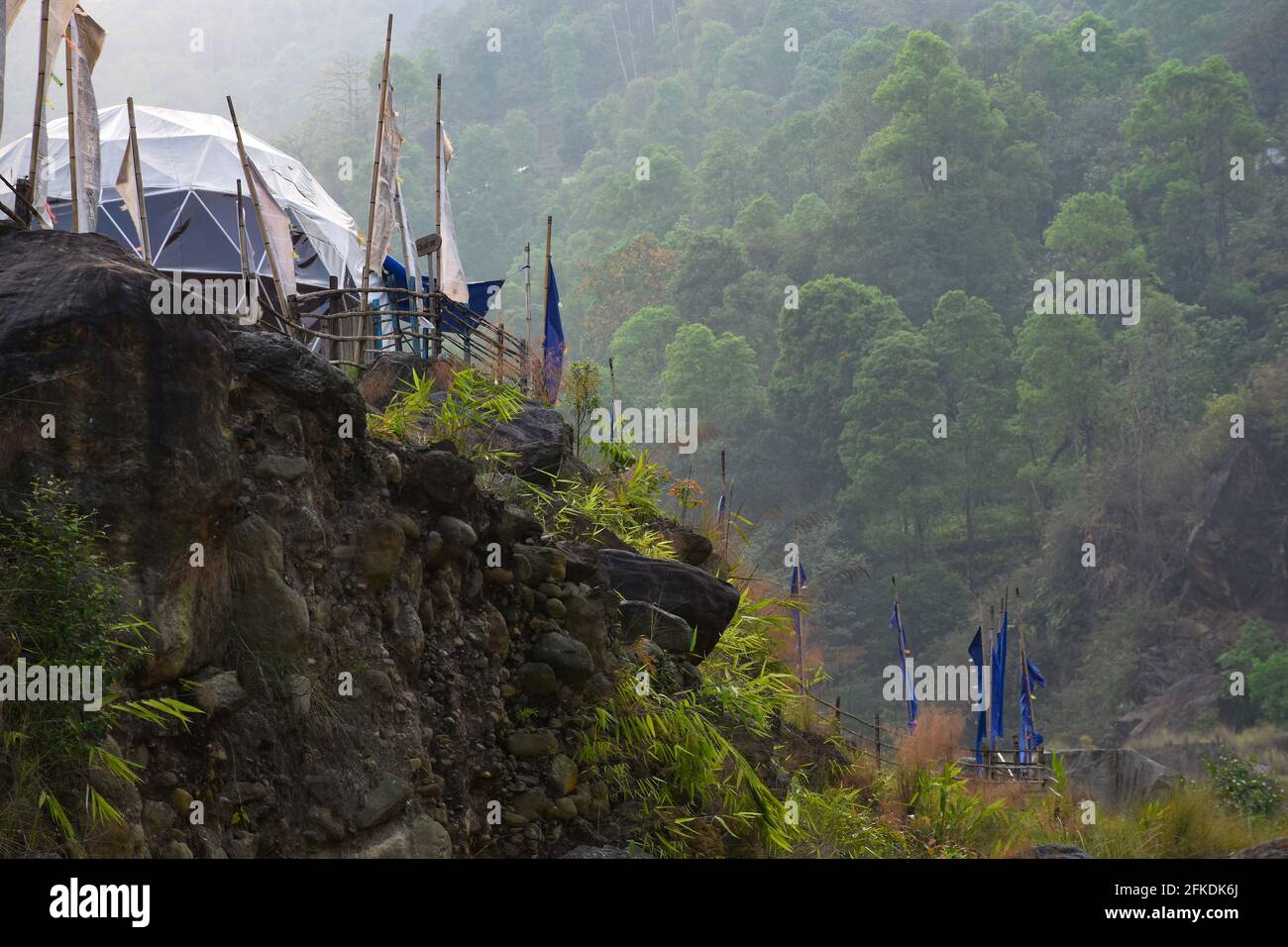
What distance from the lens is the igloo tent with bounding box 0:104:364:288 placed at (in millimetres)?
17547

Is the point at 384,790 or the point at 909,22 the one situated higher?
the point at 909,22

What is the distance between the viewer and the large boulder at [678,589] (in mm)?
9141

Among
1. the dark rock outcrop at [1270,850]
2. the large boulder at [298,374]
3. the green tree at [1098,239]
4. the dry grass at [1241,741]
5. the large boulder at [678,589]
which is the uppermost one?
the green tree at [1098,239]

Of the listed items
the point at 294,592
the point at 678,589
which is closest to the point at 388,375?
the point at 678,589

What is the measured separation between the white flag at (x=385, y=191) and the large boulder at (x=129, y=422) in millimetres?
5578

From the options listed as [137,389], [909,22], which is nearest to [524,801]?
[137,389]

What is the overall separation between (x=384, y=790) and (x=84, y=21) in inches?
262

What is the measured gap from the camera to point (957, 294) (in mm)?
47656

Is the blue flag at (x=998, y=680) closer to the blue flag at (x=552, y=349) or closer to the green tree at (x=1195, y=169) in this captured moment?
the blue flag at (x=552, y=349)

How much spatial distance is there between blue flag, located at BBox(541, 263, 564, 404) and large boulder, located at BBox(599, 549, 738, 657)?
12.4 feet

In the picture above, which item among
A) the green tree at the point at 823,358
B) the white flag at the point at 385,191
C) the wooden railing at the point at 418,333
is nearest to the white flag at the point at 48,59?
the wooden railing at the point at 418,333

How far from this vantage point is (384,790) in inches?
244

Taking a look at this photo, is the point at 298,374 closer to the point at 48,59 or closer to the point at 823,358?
the point at 48,59
